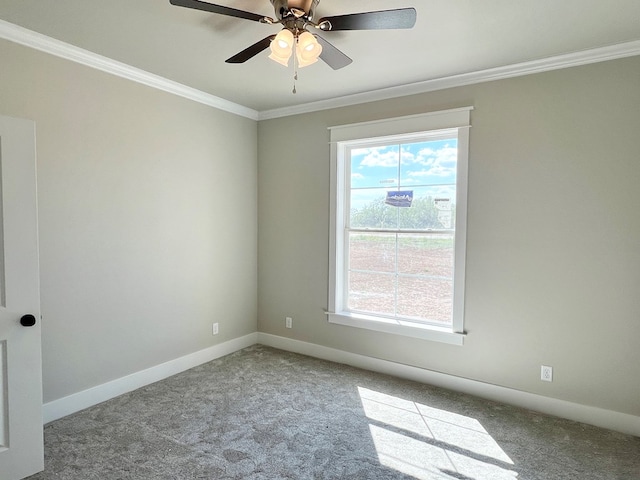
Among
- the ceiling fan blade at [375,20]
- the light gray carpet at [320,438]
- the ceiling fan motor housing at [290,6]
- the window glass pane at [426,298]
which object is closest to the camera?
the ceiling fan blade at [375,20]

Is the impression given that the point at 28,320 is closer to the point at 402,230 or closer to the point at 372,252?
the point at 372,252

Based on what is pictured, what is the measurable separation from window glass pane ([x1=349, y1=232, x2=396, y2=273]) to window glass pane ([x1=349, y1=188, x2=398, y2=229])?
11cm

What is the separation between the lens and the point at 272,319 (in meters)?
4.26

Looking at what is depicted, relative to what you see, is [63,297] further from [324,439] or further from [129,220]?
[324,439]

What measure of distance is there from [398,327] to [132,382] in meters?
2.37

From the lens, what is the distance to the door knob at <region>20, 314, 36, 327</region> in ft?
6.63

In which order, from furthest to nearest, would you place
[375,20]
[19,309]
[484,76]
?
[484,76] → [19,309] → [375,20]

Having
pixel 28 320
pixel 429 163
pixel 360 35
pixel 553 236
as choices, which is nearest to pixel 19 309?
pixel 28 320

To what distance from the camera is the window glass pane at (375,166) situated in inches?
137

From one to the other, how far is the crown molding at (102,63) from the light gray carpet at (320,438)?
2.59m

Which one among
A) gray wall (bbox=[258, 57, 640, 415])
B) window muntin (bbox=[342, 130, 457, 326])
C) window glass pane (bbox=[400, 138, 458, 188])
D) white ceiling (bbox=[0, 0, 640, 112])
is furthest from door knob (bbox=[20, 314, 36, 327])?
window glass pane (bbox=[400, 138, 458, 188])

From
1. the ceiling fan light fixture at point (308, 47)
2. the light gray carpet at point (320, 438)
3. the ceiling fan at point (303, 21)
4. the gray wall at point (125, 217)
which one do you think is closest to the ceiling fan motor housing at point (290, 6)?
the ceiling fan at point (303, 21)

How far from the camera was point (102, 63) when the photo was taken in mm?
2768

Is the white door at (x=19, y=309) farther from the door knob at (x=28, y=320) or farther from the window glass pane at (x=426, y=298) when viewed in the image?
the window glass pane at (x=426, y=298)
